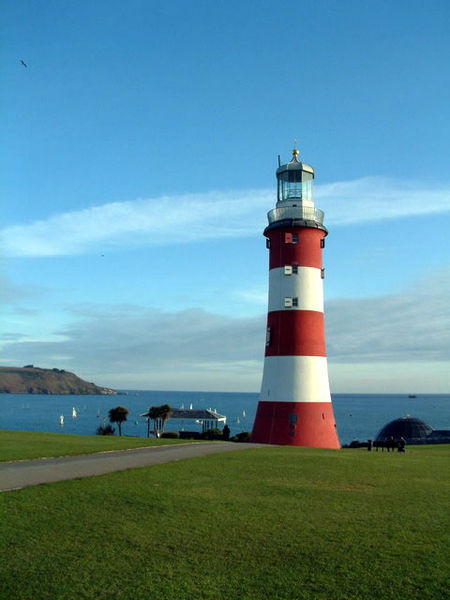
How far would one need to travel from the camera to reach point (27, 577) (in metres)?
7.49

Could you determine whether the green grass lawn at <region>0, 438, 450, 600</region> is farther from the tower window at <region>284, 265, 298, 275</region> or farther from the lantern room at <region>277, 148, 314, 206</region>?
the lantern room at <region>277, 148, 314, 206</region>

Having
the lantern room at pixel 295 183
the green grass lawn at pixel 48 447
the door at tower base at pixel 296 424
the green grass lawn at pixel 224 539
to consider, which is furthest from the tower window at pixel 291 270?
the green grass lawn at pixel 224 539

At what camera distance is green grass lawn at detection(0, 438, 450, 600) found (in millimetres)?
7305

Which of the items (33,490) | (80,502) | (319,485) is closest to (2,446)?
(33,490)

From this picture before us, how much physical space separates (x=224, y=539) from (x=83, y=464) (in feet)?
29.5

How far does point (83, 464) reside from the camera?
17.1 metres

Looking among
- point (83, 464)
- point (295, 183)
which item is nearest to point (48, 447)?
point (83, 464)

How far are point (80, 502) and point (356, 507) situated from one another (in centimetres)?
563

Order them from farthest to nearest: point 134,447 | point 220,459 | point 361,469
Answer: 1. point 134,447
2. point 220,459
3. point 361,469

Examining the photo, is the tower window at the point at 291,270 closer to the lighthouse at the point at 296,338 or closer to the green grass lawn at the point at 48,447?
the lighthouse at the point at 296,338

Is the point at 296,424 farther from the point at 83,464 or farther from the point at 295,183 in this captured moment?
the point at 83,464

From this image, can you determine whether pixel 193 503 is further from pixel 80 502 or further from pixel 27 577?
pixel 27 577

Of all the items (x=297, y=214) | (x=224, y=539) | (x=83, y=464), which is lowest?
(x=224, y=539)

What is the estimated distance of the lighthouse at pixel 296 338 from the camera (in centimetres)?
3022
